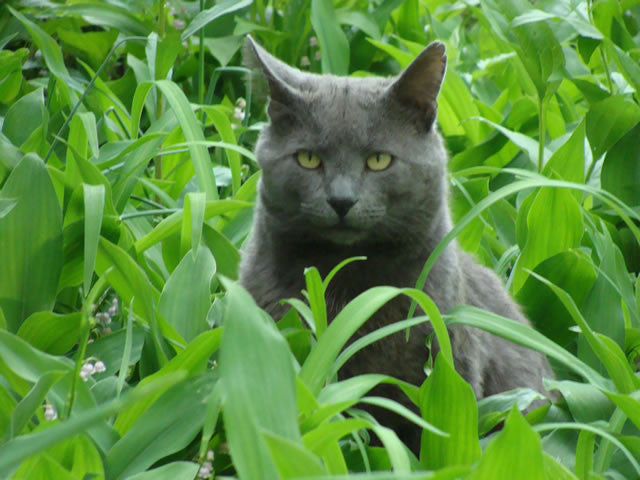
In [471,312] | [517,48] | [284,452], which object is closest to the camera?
[284,452]

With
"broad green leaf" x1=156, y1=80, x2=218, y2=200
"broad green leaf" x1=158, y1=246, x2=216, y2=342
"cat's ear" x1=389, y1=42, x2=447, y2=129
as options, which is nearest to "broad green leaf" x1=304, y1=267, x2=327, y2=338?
"broad green leaf" x1=158, y1=246, x2=216, y2=342

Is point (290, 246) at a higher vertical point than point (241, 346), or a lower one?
lower

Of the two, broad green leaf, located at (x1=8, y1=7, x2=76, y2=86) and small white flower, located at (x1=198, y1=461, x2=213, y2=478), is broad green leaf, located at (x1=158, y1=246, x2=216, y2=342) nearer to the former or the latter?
small white flower, located at (x1=198, y1=461, x2=213, y2=478)

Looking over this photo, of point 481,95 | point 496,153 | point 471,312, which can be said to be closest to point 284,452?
point 471,312

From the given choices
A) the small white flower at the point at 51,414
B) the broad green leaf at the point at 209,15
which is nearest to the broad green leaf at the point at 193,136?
the broad green leaf at the point at 209,15

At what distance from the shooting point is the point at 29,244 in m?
2.13

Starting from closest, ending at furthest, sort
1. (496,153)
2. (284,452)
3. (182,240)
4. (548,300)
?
(284,452) → (182,240) → (548,300) → (496,153)

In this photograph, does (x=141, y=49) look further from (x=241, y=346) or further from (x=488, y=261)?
(x=241, y=346)

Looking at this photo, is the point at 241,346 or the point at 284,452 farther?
the point at 241,346

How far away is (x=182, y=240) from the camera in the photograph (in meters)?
2.38

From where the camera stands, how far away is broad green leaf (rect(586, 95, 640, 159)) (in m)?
2.84

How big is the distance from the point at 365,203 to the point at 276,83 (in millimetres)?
367

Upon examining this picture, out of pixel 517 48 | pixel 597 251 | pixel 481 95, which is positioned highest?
pixel 517 48

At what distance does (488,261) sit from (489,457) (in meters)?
1.52
